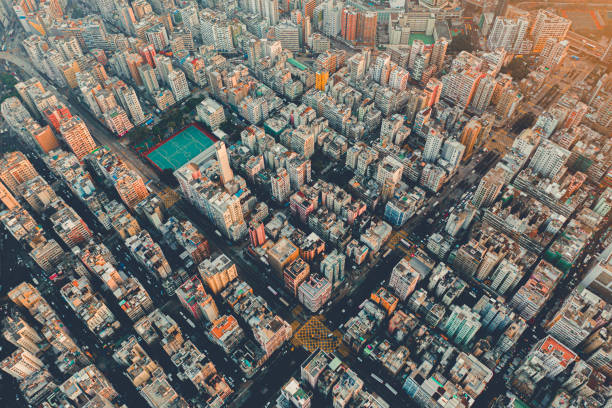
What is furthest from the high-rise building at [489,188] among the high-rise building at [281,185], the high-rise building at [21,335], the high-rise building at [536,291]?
the high-rise building at [21,335]

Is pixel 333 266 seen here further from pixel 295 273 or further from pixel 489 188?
pixel 489 188

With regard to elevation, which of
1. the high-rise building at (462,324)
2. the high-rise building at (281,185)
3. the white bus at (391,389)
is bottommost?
the white bus at (391,389)

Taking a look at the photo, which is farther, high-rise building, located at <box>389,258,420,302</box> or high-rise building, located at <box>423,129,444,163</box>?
high-rise building, located at <box>423,129,444,163</box>

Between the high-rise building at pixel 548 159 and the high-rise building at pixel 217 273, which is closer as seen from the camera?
the high-rise building at pixel 217 273

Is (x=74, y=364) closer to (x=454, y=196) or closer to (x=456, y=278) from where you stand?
(x=456, y=278)

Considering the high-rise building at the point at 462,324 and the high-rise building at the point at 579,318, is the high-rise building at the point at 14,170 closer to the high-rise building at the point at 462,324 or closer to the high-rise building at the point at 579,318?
the high-rise building at the point at 462,324

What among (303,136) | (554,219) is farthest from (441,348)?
(303,136)

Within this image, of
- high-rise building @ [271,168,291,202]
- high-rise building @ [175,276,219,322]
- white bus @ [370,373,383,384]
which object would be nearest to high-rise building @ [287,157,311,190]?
high-rise building @ [271,168,291,202]

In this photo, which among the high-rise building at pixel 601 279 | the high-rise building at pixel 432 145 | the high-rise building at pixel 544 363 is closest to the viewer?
the high-rise building at pixel 544 363

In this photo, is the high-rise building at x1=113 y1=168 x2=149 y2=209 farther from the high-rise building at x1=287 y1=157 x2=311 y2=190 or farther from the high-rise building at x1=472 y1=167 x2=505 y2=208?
the high-rise building at x1=472 y1=167 x2=505 y2=208
